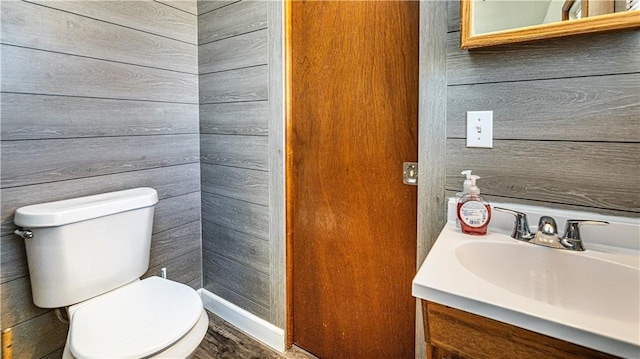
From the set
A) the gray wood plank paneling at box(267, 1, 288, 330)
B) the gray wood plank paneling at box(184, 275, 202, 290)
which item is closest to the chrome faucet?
the gray wood plank paneling at box(267, 1, 288, 330)

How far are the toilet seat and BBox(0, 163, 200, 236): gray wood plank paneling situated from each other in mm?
453

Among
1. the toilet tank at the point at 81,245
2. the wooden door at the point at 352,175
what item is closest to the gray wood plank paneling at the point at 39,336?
the toilet tank at the point at 81,245

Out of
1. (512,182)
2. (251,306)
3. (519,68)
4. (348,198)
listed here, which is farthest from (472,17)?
(251,306)

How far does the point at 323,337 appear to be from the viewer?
157 cm

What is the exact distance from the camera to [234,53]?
1702mm

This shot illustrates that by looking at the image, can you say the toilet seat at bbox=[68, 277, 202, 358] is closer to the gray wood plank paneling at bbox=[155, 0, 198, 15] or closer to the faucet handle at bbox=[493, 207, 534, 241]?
the faucet handle at bbox=[493, 207, 534, 241]

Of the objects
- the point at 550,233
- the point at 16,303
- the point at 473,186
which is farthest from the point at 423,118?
the point at 16,303

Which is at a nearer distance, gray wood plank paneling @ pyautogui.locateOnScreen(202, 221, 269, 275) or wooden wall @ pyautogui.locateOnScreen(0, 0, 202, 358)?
wooden wall @ pyautogui.locateOnScreen(0, 0, 202, 358)

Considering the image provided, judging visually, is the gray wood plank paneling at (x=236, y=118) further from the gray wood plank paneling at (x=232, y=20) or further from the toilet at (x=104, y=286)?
the toilet at (x=104, y=286)

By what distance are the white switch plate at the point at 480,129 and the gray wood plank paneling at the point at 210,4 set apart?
133cm

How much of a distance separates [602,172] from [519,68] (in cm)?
36

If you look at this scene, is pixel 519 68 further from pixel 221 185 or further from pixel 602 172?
pixel 221 185

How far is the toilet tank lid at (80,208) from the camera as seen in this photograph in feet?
3.81

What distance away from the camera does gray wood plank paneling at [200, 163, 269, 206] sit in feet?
5.44
